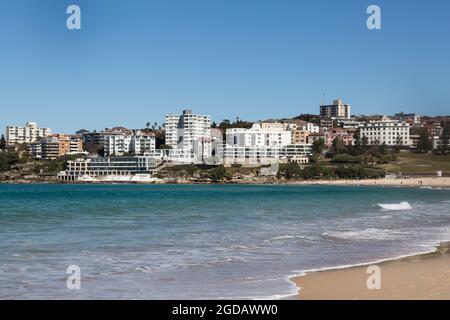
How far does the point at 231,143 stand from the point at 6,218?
5027 inches

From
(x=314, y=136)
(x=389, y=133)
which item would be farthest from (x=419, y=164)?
(x=314, y=136)

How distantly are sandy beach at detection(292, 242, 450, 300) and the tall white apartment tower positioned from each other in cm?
14044

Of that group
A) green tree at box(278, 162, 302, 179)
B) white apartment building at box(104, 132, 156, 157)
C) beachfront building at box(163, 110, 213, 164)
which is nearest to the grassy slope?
green tree at box(278, 162, 302, 179)

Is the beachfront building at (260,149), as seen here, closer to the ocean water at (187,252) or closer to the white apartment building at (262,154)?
the white apartment building at (262,154)

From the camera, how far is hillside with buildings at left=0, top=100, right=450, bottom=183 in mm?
135975

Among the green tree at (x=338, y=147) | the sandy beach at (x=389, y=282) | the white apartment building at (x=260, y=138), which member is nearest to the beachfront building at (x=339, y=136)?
the green tree at (x=338, y=147)

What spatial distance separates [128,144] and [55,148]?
62.0 feet

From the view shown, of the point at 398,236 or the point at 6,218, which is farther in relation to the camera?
the point at 6,218

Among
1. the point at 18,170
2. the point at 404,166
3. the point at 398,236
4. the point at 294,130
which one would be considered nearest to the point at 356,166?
the point at 404,166

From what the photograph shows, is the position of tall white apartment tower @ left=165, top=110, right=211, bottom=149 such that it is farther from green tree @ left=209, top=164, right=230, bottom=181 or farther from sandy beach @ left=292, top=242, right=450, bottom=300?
sandy beach @ left=292, top=242, right=450, bottom=300

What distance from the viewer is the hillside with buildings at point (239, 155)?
135975 millimetres

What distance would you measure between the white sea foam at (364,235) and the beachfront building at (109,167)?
121733mm

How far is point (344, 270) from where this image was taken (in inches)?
525
